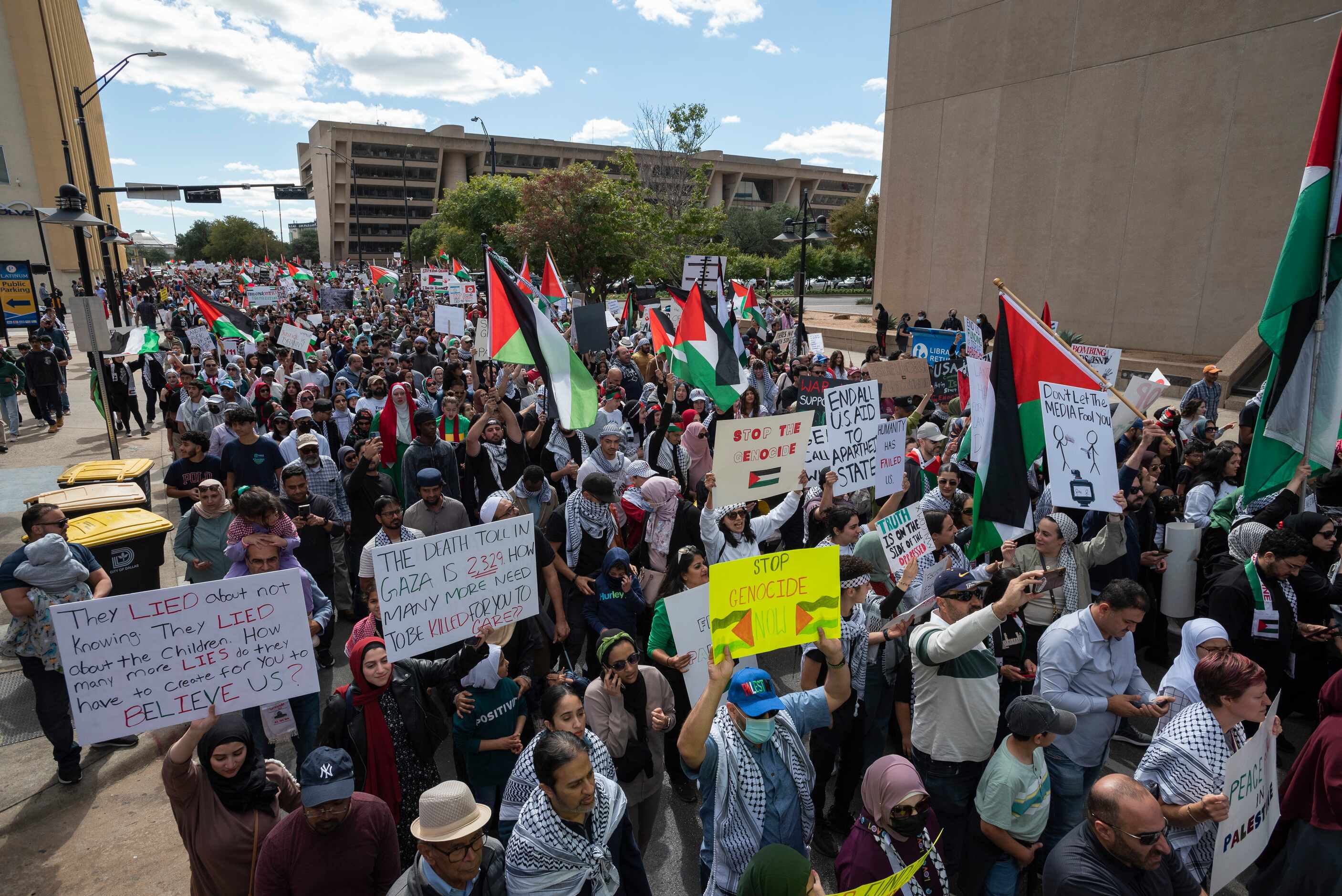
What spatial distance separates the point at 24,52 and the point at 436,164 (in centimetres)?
5059

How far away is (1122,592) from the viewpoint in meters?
3.95

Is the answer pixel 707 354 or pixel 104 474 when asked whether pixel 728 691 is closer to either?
pixel 707 354

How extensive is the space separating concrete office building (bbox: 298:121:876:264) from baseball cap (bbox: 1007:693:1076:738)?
85202 mm

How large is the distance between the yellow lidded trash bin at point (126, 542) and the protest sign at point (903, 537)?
5789mm

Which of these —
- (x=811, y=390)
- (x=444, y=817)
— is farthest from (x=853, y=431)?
(x=811, y=390)

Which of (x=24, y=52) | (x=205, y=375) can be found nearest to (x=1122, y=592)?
(x=205, y=375)

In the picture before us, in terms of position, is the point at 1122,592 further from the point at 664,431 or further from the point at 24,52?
the point at 24,52

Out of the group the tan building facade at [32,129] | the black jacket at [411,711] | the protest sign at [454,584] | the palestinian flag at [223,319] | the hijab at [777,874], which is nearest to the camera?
the hijab at [777,874]

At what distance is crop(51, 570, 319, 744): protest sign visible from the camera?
11.0 feet

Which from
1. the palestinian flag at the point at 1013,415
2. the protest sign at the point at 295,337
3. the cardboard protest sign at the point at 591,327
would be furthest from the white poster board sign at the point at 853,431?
the protest sign at the point at 295,337

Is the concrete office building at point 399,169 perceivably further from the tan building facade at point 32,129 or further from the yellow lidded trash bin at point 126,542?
the yellow lidded trash bin at point 126,542

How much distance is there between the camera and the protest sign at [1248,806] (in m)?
3.24

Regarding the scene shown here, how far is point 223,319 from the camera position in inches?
582

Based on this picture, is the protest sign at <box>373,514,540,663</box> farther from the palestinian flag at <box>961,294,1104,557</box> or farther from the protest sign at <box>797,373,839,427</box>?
the protest sign at <box>797,373,839,427</box>
